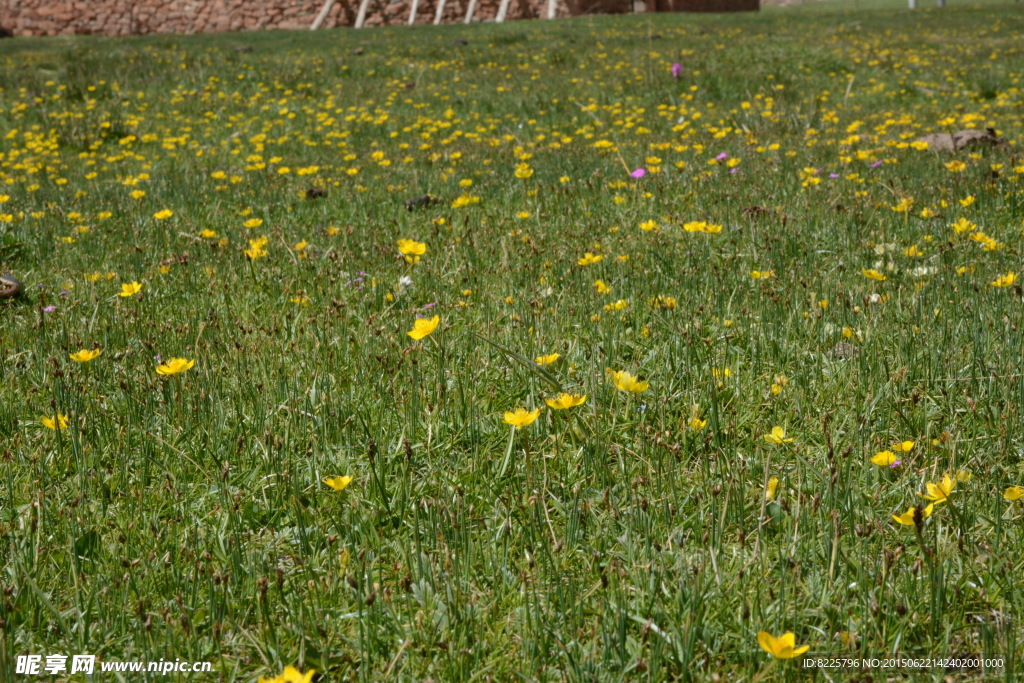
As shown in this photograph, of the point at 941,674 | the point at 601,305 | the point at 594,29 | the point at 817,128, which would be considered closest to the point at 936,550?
the point at 941,674

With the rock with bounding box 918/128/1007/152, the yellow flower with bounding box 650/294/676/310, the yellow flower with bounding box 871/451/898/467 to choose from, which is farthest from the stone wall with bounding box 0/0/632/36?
the yellow flower with bounding box 871/451/898/467

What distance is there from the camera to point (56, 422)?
2326 millimetres

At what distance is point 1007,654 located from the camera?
4.69 feet

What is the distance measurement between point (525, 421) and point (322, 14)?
2657cm

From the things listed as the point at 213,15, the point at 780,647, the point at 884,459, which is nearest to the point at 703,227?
the point at 884,459

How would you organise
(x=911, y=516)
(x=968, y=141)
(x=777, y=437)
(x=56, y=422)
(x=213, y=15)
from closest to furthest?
(x=911, y=516)
(x=777, y=437)
(x=56, y=422)
(x=968, y=141)
(x=213, y=15)

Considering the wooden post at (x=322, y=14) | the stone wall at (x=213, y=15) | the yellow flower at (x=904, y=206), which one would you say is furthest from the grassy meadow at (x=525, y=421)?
the stone wall at (x=213, y=15)

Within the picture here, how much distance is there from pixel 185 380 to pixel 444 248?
191 cm

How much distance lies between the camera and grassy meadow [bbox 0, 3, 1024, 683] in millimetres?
1705

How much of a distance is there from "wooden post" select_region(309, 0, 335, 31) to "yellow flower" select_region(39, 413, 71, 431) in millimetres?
Answer: 25365

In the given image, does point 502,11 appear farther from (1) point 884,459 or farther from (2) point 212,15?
(1) point 884,459

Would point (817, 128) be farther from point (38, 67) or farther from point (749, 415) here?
point (38, 67)

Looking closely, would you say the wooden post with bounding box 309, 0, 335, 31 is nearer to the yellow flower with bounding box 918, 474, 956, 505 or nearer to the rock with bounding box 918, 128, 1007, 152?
the rock with bounding box 918, 128, 1007, 152

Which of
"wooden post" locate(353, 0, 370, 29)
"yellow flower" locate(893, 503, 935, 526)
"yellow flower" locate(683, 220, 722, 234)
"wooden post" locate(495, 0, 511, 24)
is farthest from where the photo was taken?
"wooden post" locate(495, 0, 511, 24)
